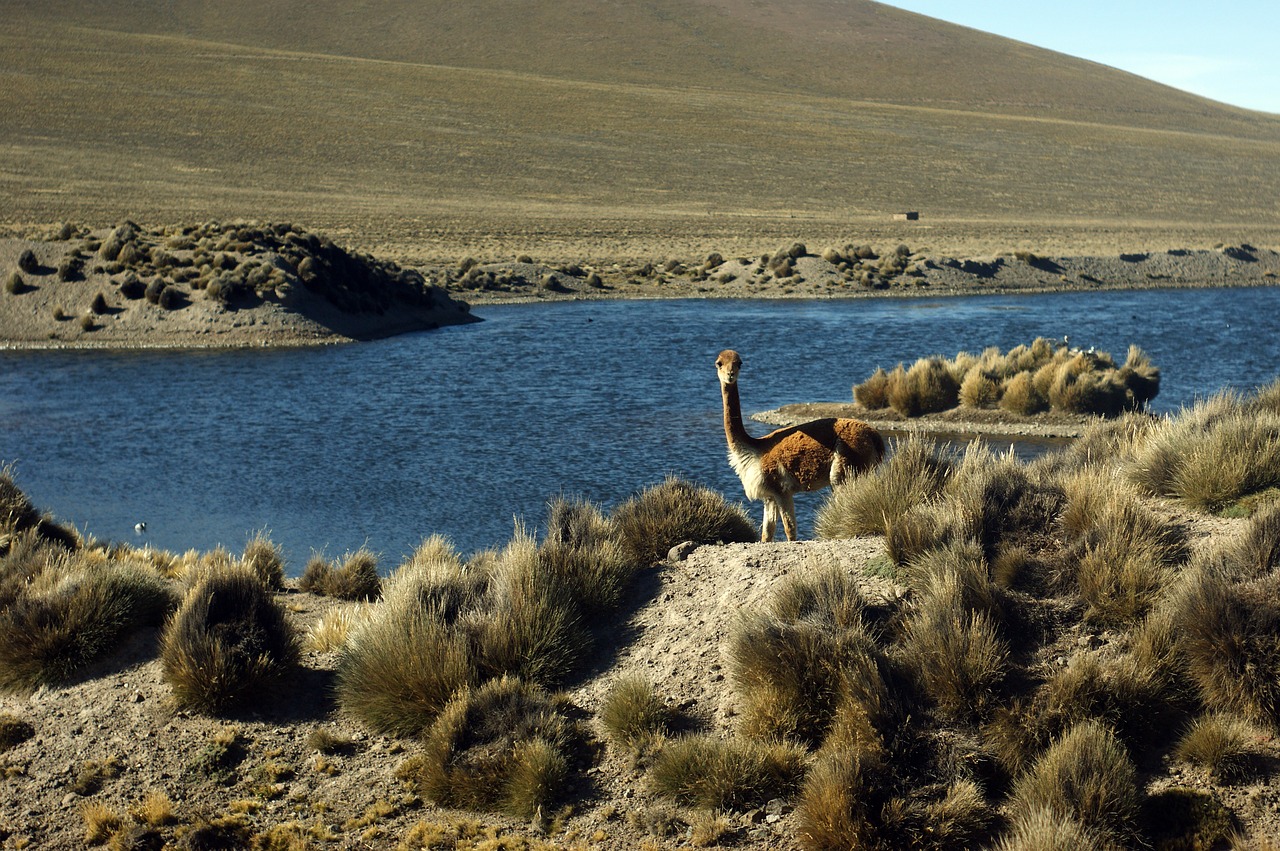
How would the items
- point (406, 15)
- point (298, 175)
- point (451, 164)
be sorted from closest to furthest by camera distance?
point (298, 175) < point (451, 164) < point (406, 15)

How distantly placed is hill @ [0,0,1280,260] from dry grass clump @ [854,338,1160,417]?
3460 cm

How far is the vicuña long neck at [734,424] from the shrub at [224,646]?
3.82m

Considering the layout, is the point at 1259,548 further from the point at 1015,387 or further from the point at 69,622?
the point at 1015,387

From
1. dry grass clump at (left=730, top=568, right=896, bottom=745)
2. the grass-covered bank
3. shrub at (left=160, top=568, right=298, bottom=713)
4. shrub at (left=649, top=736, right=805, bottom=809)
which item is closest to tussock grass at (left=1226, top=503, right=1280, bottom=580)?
the grass-covered bank

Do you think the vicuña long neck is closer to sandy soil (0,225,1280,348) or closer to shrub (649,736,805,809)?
shrub (649,736,805,809)

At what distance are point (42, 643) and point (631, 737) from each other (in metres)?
4.39

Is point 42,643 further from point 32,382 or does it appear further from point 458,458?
point 32,382

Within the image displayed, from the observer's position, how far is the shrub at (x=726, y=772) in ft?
22.2

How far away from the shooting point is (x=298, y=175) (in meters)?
73.2

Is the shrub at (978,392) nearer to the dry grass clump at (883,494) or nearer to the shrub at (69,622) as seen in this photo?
the dry grass clump at (883,494)

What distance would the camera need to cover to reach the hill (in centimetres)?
6750

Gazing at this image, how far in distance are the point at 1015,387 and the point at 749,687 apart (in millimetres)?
18969

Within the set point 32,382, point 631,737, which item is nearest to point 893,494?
point 631,737

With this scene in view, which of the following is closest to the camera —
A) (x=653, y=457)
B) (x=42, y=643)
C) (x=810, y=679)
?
(x=810, y=679)
